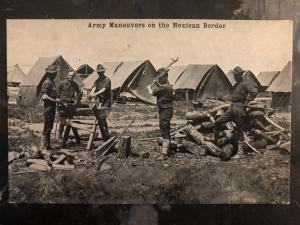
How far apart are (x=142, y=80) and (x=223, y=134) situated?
73 centimetres

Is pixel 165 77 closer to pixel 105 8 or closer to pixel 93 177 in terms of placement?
pixel 105 8

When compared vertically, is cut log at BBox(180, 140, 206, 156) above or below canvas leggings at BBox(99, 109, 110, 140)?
below

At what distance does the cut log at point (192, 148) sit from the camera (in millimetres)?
2365

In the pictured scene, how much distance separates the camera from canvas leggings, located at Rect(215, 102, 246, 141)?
238 centimetres

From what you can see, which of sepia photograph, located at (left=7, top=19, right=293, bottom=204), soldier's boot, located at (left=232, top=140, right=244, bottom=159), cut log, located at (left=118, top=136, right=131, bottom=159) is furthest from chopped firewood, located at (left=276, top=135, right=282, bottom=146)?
cut log, located at (left=118, top=136, right=131, bottom=159)

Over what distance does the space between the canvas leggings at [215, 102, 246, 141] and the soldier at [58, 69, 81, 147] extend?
106 cm

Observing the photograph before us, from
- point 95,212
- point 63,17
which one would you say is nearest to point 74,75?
point 63,17

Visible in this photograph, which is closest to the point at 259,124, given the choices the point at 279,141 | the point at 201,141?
the point at 279,141

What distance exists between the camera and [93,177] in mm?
2344

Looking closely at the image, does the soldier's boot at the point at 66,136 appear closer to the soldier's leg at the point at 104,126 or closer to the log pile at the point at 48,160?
the log pile at the point at 48,160

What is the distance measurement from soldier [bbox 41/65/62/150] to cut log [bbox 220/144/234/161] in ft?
4.17

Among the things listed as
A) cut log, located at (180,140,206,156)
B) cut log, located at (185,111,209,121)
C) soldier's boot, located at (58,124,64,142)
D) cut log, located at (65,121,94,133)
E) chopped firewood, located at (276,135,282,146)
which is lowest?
cut log, located at (180,140,206,156)

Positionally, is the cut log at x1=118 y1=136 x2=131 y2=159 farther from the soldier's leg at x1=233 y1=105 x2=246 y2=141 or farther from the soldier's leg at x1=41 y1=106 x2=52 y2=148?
the soldier's leg at x1=233 y1=105 x2=246 y2=141

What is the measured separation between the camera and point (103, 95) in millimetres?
2396
